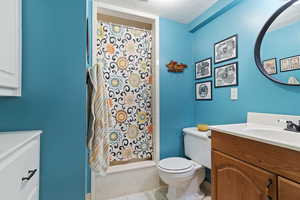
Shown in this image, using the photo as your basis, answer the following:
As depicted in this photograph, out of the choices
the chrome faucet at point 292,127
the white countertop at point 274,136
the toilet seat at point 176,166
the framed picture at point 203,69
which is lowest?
the toilet seat at point 176,166

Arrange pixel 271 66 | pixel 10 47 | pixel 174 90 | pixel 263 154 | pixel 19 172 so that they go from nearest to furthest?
pixel 19 172 < pixel 10 47 < pixel 263 154 < pixel 271 66 < pixel 174 90

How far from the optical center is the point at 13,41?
2.30 ft

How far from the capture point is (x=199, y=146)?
1644 millimetres

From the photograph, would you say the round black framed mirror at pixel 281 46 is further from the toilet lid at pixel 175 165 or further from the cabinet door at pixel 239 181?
the toilet lid at pixel 175 165

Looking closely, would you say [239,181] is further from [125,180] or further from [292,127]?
[125,180]

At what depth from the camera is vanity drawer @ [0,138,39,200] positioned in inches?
17.6

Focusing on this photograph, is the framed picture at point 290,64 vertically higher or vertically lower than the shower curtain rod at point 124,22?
lower

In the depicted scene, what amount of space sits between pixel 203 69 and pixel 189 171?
1.27 metres

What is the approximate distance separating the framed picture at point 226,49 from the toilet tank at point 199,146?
2.81ft

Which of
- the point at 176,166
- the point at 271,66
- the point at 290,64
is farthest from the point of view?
the point at 176,166

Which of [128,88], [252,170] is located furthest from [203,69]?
[252,170]

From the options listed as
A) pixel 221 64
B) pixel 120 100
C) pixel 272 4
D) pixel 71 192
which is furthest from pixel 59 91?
pixel 272 4

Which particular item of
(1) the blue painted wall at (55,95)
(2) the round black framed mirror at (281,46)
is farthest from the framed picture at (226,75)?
(1) the blue painted wall at (55,95)

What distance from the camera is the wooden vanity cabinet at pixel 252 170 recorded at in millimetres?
707
